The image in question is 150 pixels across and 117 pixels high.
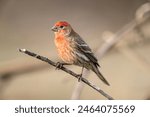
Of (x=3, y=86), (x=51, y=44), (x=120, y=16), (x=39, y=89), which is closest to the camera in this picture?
(x=3, y=86)

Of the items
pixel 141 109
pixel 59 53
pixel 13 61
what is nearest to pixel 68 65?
pixel 59 53

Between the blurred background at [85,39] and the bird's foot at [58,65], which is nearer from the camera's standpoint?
the bird's foot at [58,65]

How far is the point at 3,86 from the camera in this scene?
4.99 ft

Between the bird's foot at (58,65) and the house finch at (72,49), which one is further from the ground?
the house finch at (72,49)

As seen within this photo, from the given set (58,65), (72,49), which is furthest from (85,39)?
(58,65)

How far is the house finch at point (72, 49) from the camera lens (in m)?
1.50

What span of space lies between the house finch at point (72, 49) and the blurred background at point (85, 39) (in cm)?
4

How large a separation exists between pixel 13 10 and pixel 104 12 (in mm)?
351

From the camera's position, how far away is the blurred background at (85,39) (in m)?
1.60

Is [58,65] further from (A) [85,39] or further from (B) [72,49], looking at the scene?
(A) [85,39]

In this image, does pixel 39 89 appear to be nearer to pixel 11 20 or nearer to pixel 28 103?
pixel 28 103

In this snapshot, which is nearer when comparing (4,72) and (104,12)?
(4,72)

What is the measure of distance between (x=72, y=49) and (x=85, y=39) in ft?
0.36

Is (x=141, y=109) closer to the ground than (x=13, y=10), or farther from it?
closer to the ground
